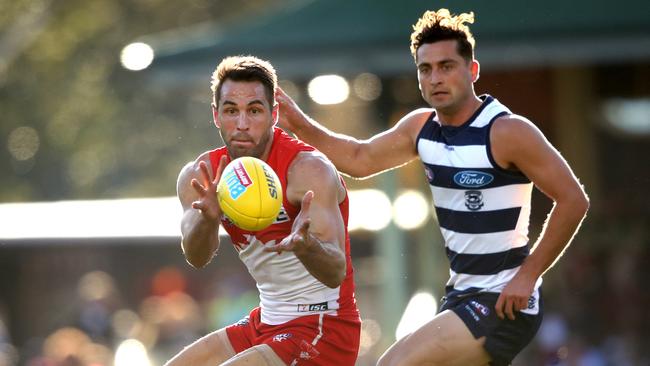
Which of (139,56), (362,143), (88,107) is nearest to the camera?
(362,143)

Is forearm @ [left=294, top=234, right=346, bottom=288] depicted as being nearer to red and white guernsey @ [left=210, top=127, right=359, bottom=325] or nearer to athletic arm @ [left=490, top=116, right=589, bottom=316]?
red and white guernsey @ [left=210, top=127, right=359, bottom=325]

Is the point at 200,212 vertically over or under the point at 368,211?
under

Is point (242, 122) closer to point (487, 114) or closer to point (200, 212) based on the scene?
point (200, 212)

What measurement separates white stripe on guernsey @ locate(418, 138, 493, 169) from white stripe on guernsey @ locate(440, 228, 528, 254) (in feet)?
1.23

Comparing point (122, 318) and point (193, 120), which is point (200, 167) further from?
point (193, 120)

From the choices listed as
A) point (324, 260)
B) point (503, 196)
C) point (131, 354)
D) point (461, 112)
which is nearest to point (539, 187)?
point (503, 196)

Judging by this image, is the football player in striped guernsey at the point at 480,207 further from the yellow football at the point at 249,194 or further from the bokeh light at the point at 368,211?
the bokeh light at the point at 368,211

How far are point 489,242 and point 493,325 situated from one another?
0.44 m

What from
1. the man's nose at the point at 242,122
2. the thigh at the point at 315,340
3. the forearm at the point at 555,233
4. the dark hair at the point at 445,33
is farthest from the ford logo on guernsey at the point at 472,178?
the man's nose at the point at 242,122

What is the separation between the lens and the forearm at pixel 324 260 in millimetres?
6000

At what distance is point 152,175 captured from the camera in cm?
3095

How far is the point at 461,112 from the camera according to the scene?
23.8ft

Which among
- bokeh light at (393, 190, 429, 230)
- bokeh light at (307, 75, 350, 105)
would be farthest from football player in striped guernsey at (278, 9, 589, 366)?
bokeh light at (307, 75, 350, 105)

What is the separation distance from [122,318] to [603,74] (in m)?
7.33
